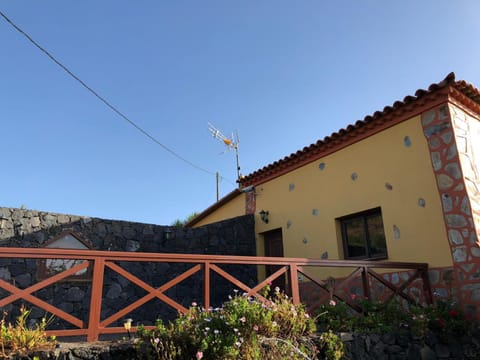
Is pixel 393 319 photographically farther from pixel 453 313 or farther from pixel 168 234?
pixel 168 234

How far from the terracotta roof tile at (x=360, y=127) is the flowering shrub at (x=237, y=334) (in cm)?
388

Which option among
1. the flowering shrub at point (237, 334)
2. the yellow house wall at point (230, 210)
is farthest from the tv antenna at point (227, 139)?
the flowering shrub at point (237, 334)

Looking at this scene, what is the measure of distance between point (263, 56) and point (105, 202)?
771cm

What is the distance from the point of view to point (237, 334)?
3166 millimetres

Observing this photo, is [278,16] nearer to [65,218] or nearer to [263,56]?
[263,56]

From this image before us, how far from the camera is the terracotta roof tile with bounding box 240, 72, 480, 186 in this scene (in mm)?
5535

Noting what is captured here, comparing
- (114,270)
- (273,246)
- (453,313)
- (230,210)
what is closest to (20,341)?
(114,270)

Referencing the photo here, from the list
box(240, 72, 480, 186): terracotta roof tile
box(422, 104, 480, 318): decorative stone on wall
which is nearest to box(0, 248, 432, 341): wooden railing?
box(422, 104, 480, 318): decorative stone on wall

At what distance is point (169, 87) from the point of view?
8.68 metres

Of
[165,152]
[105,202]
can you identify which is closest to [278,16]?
[165,152]

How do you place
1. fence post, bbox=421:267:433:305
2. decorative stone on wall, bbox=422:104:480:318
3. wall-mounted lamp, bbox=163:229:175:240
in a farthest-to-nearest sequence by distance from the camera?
wall-mounted lamp, bbox=163:229:175:240 → fence post, bbox=421:267:433:305 → decorative stone on wall, bbox=422:104:480:318

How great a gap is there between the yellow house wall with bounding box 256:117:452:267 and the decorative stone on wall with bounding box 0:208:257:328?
3.90 ft

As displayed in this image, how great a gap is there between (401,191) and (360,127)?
137 cm

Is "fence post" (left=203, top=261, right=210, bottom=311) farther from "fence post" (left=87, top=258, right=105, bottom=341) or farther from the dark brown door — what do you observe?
the dark brown door
